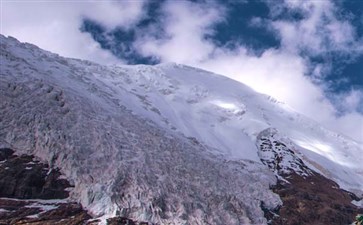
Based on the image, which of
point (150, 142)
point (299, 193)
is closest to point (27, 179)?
point (150, 142)

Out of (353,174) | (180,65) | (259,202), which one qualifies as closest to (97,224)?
(259,202)

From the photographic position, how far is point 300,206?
112 m

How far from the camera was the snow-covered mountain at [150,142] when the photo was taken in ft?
301

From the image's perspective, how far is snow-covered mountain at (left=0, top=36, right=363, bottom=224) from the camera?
91.8m

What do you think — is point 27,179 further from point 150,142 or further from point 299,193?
point 299,193

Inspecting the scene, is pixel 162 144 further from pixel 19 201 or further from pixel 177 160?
pixel 19 201

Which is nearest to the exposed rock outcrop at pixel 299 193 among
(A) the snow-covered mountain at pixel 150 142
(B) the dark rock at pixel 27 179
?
Answer: (A) the snow-covered mountain at pixel 150 142

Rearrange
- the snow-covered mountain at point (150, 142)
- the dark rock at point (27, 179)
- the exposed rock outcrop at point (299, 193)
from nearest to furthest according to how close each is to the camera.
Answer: the dark rock at point (27, 179) < the snow-covered mountain at point (150, 142) < the exposed rock outcrop at point (299, 193)

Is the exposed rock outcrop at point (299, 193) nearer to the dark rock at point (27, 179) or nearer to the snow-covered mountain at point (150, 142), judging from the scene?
the snow-covered mountain at point (150, 142)

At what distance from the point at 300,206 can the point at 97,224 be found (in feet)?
155

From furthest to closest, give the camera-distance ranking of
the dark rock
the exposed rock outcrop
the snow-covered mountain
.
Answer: the exposed rock outcrop < the snow-covered mountain < the dark rock

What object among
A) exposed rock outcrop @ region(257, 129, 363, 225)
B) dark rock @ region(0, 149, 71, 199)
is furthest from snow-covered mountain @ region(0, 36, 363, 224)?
dark rock @ region(0, 149, 71, 199)

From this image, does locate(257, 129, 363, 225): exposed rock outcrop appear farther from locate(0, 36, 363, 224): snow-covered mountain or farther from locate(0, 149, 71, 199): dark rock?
locate(0, 149, 71, 199): dark rock

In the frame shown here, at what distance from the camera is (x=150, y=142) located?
355 feet
